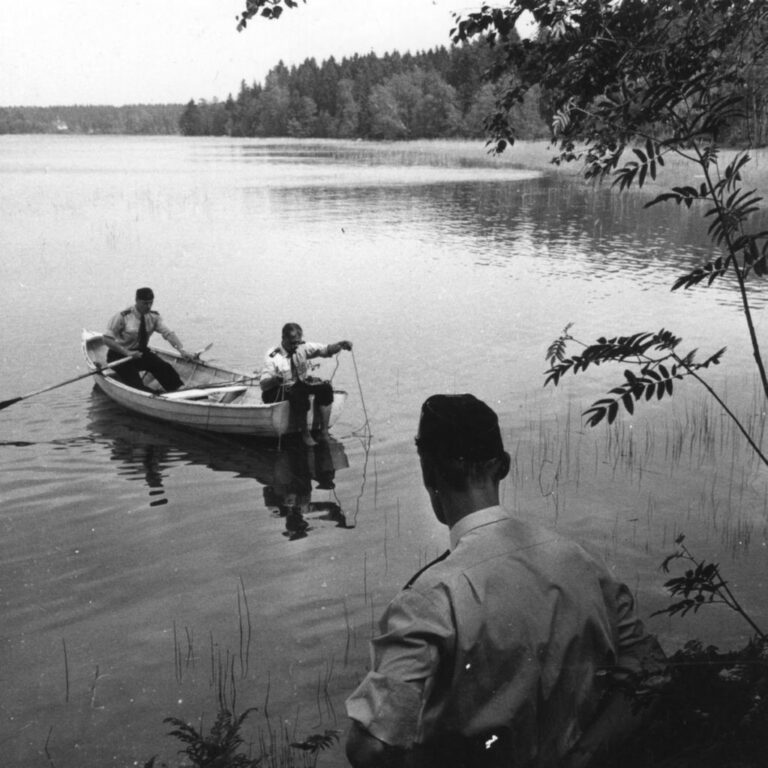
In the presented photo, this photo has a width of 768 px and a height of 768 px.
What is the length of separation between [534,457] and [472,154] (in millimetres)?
92579

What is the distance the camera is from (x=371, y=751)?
2.14m

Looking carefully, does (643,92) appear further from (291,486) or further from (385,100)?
(385,100)

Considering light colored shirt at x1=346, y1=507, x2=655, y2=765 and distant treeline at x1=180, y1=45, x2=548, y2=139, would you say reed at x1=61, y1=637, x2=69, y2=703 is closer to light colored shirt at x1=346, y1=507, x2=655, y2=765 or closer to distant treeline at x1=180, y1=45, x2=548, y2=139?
light colored shirt at x1=346, y1=507, x2=655, y2=765

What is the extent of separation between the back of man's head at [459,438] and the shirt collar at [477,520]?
0.10m

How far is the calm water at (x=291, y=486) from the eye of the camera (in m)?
6.34

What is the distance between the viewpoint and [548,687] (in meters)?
2.28

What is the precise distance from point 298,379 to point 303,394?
0.23 m

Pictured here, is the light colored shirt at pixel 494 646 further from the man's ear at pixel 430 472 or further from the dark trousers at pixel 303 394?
the dark trousers at pixel 303 394

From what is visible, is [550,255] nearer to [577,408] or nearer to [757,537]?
[577,408]

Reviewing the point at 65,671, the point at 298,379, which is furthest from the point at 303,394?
the point at 65,671

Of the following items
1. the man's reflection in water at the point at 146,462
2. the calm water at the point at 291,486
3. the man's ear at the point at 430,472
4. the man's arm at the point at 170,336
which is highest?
the man's ear at the point at 430,472

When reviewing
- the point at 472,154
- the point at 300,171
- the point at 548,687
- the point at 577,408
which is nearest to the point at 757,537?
the point at 577,408

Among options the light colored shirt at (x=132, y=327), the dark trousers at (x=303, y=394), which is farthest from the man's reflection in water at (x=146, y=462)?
the light colored shirt at (x=132, y=327)

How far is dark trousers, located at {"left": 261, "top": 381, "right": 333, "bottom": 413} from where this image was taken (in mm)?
12000
